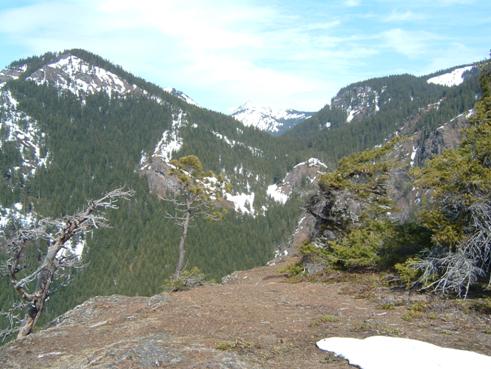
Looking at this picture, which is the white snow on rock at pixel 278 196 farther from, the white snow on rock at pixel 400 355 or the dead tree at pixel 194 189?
the white snow on rock at pixel 400 355

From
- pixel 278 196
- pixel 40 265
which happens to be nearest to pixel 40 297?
pixel 40 265

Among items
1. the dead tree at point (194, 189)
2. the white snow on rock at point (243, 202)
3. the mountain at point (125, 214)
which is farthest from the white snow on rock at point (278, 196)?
the dead tree at point (194, 189)

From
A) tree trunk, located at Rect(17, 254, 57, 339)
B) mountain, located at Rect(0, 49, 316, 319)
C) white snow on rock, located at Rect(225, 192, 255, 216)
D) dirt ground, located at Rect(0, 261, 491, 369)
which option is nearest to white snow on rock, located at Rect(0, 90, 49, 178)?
mountain, located at Rect(0, 49, 316, 319)

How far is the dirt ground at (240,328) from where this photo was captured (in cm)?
798

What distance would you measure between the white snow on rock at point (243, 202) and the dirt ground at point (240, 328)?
529 ft

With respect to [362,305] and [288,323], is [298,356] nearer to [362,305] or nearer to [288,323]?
[288,323]

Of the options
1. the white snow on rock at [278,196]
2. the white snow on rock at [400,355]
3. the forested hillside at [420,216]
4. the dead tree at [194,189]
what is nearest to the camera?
the white snow on rock at [400,355]

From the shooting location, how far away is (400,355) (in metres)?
7.25

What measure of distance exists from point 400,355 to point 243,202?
18020cm

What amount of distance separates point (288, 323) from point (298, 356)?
2.28 metres

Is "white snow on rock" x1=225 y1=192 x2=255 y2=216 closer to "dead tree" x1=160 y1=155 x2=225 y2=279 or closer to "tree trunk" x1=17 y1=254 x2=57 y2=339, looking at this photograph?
"dead tree" x1=160 y1=155 x2=225 y2=279

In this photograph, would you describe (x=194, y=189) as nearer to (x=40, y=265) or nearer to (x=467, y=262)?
→ (x=40, y=265)

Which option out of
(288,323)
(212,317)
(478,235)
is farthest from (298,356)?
(478,235)

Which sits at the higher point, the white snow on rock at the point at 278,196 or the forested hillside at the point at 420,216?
the forested hillside at the point at 420,216
